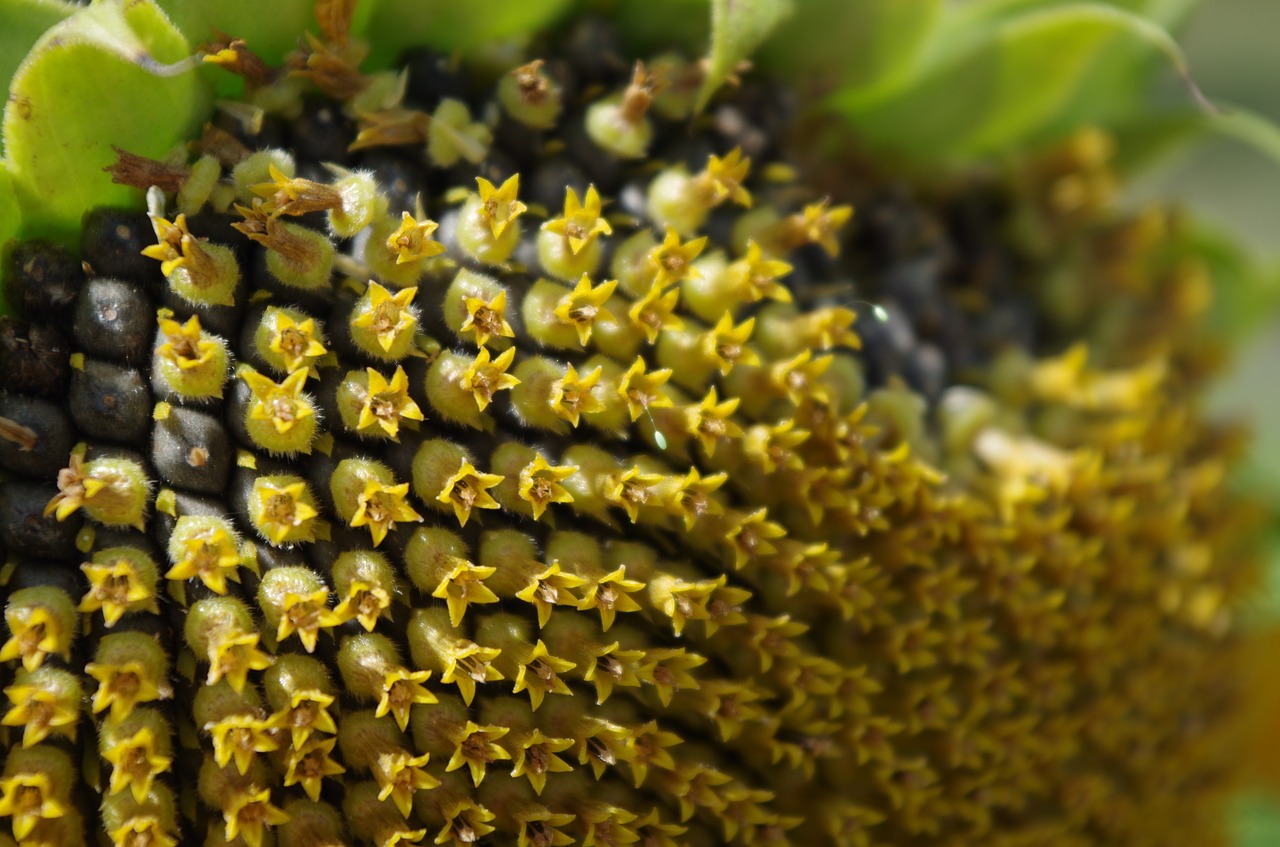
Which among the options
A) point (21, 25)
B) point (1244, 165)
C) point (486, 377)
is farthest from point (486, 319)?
point (1244, 165)

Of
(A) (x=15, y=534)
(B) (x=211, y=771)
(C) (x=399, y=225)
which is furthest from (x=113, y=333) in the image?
(B) (x=211, y=771)

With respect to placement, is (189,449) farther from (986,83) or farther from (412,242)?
(986,83)

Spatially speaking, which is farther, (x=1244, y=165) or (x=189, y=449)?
(x=1244, y=165)

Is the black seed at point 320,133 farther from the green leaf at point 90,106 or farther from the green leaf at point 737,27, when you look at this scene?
the green leaf at point 737,27

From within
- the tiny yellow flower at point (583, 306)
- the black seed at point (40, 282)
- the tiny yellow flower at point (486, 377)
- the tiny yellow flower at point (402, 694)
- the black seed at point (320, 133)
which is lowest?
the tiny yellow flower at point (402, 694)

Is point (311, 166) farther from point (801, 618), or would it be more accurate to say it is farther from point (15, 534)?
point (801, 618)

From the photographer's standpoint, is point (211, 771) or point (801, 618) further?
point (801, 618)

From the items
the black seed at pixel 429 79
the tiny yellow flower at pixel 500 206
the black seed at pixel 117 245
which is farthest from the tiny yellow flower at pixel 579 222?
the black seed at pixel 117 245
